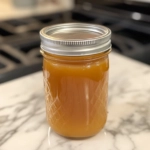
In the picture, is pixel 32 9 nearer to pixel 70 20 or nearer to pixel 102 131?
pixel 70 20

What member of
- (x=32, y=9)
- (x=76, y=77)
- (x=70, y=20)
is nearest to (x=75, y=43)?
(x=76, y=77)

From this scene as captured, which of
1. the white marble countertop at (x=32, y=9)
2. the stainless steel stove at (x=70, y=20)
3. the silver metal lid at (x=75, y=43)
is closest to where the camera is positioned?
the silver metal lid at (x=75, y=43)

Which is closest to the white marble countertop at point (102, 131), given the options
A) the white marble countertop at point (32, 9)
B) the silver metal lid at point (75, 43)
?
the silver metal lid at point (75, 43)

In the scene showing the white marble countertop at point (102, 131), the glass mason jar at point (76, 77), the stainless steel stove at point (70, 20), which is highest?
the glass mason jar at point (76, 77)

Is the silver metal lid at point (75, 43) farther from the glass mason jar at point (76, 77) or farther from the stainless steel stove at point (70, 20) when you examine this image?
the stainless steel stove at point (70, 20)

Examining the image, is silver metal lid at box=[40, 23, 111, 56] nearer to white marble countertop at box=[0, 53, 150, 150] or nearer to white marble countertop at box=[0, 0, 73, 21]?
white marble countertop at box=[0, 53, 150, 150]

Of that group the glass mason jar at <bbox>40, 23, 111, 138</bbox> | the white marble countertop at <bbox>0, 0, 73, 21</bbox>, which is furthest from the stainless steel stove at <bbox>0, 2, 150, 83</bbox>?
the glass mason jar at <bbox>40, 23, 111, 138</bbox>
